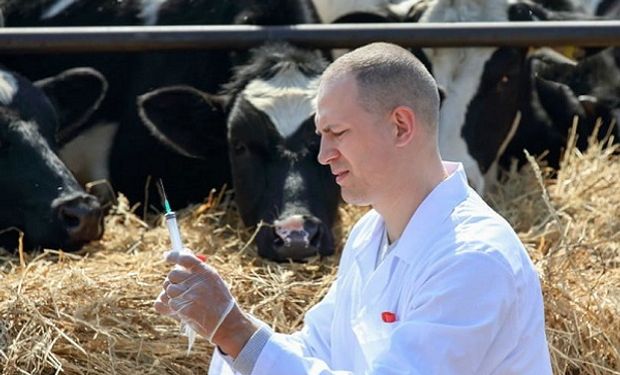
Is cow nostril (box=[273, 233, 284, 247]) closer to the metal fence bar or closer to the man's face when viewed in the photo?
the metal fence bar

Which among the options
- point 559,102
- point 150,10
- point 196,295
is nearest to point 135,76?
point 150,10

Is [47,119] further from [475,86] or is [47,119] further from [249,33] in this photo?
[475,86]

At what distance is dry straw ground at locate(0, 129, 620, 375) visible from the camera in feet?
14.8

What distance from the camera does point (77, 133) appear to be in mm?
6988

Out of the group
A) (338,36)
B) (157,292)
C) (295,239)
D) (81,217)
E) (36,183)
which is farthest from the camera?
(338,36)

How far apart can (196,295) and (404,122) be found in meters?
0.66

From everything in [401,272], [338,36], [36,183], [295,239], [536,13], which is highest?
[401,272]

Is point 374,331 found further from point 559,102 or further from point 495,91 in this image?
point 559,102

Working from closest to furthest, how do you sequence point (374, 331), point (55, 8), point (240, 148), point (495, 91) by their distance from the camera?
point (374, 331), point (240, 148), point (495, 91), point (55, 8)

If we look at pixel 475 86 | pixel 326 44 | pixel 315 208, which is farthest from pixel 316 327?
pixel 475 86

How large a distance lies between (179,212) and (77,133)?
3.02 ft

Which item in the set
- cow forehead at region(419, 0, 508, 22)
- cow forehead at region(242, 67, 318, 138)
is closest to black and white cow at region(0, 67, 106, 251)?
cow forehead at region(242, 67, 318, 138)

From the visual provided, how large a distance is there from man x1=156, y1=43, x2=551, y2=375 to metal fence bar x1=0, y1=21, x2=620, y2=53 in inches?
94.2

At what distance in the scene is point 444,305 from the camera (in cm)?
308
